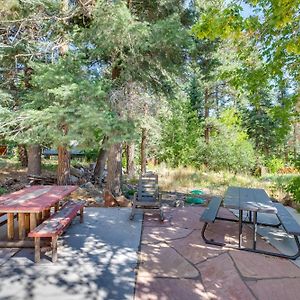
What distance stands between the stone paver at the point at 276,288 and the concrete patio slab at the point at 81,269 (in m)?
1.25

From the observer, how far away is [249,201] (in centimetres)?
378

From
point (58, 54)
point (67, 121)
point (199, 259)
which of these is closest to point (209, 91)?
point (58, 54)

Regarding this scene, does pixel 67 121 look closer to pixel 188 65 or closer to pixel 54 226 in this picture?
pixel 54 226

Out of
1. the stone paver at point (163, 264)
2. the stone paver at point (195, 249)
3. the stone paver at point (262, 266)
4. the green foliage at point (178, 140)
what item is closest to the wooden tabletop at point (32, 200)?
the stone paver at point (163, 264)

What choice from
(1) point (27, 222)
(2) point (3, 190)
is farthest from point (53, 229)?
(2) point (3, 190)

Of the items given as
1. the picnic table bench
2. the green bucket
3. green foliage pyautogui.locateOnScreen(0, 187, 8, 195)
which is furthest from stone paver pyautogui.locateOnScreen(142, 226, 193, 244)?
green foliage pyautogui.locateOnScreen(0, 187, 8, 195)

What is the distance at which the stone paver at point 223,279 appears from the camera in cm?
258

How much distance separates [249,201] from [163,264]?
154 cm

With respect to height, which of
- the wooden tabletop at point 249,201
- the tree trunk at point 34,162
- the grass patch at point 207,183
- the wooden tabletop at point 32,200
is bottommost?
the grass patch at point 207,183

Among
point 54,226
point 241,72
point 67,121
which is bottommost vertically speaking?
point 54,226

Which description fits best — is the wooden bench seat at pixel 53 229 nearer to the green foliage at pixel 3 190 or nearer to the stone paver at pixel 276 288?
the stone paver at pixel 276 288

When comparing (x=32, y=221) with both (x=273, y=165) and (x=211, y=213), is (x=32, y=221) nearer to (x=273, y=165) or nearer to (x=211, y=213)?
(x=211, y=213)

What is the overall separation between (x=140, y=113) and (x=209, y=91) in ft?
40.6

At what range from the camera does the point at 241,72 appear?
5.16 meters
